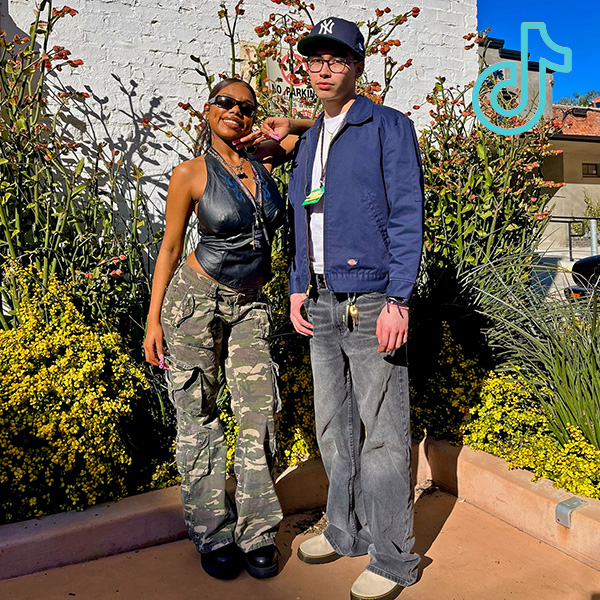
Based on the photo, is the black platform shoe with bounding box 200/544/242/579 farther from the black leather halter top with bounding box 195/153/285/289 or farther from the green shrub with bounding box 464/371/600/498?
the green shrub with bounding box 464/371/600/498

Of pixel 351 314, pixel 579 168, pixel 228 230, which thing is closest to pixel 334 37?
pixel 228 230

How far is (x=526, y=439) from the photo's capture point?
10.9 ft

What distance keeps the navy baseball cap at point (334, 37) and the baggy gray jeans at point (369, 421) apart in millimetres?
927

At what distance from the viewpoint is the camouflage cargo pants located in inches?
100.0

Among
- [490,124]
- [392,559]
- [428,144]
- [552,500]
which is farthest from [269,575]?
[490,124]

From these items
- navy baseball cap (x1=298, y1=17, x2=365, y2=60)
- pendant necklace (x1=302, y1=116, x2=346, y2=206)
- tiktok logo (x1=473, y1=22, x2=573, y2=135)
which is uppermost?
tiktok logo (x1=473, y1=22, x2=573, y2=135)

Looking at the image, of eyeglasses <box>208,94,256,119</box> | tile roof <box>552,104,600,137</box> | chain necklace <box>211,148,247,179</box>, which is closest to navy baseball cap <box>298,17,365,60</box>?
eyeglasses <box>208,94,256,119</box>

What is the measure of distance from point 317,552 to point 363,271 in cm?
129

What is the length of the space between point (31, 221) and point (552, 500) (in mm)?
3201

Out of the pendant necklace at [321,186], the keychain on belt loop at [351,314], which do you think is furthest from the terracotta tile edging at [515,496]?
the pendant necklace at [321,186]

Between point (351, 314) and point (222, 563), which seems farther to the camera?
point (222, 563)

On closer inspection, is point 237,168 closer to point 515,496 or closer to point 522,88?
point 515,496

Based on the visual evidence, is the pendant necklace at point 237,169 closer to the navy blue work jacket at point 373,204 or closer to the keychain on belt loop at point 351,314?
the navy blue work jacket at point 373,204

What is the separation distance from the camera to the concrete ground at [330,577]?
97.2 inches
